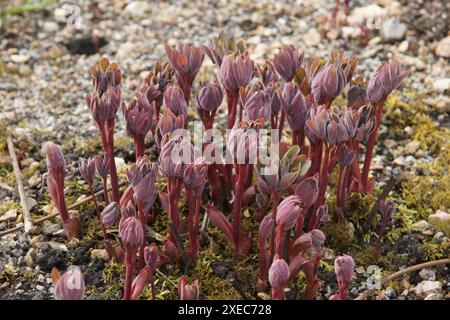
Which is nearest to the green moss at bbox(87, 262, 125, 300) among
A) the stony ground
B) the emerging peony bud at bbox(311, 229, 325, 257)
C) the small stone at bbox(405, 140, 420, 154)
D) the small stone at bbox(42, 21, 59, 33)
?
the stony ground

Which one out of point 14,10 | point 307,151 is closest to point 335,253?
point 307,151

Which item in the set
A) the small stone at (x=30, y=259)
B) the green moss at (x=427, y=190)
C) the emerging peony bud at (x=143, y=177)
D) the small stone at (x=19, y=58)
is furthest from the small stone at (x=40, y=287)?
the small stone at (x=19, y=58)

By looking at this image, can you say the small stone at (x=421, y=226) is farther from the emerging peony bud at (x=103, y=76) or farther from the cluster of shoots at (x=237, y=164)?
the emerging peony bud at (x=103, y=76)

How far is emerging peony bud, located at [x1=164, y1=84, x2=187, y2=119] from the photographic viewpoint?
279 centimetres

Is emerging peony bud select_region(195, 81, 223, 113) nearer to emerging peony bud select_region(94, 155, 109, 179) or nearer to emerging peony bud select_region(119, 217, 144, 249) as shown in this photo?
emerging peony bud select_region(94, 155, 109, 179)

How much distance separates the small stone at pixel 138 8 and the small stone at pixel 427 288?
280 centimetres

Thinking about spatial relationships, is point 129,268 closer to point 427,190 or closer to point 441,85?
point 427,190

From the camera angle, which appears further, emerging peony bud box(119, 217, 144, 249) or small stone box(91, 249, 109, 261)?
small stone box(91, 249, 109, 261)

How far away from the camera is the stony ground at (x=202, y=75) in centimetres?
287

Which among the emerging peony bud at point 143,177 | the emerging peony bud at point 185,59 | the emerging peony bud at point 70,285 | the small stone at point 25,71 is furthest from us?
the small stone at point 25,71

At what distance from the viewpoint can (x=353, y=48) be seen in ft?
14.6

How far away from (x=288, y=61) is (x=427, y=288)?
3.38 ft

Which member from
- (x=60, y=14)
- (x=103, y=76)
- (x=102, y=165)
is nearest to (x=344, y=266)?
(x=102, y=165)
